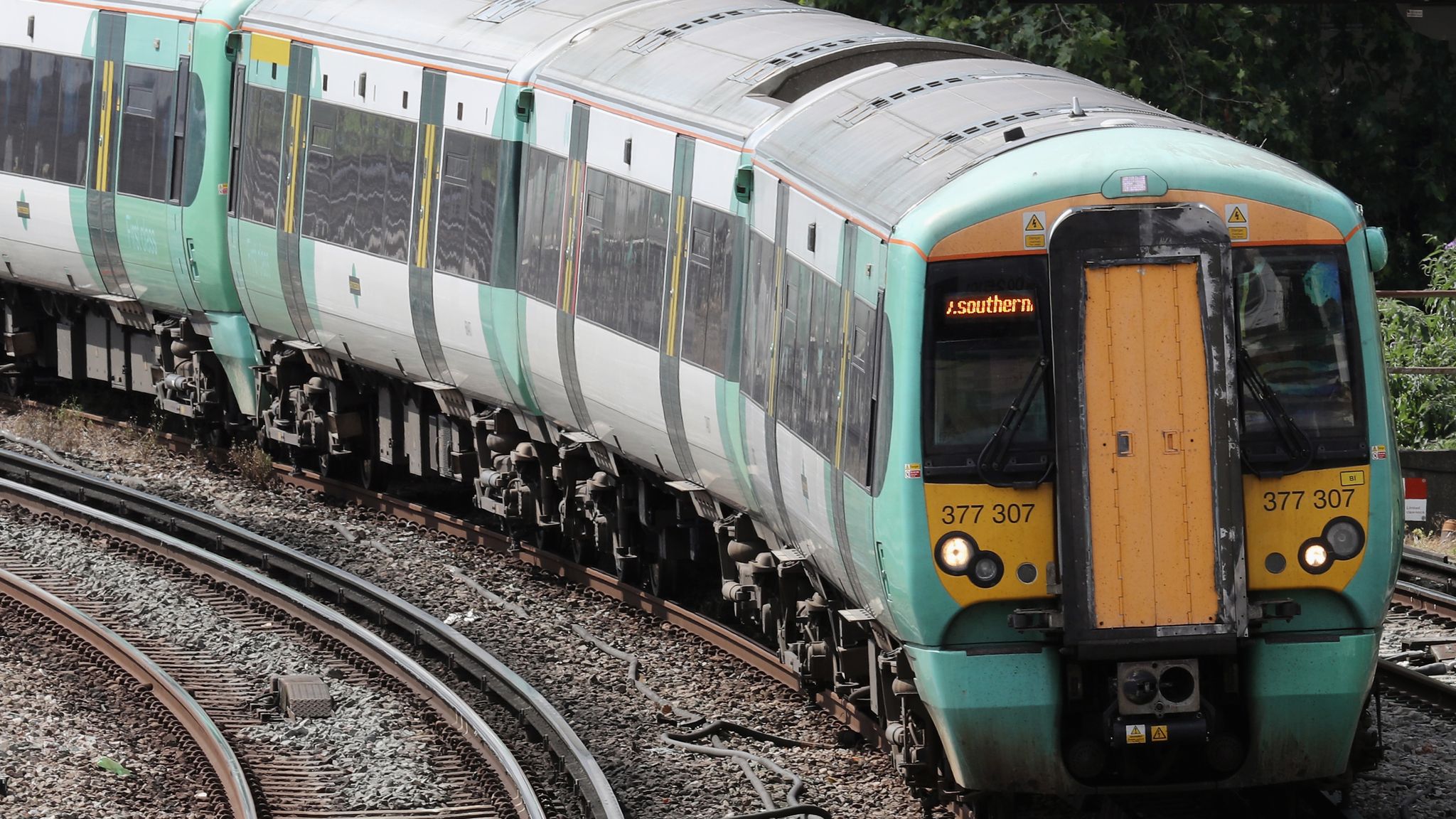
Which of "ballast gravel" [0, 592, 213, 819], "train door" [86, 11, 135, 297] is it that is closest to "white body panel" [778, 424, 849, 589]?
"ballast gravel" [0, 592, 213, 819]

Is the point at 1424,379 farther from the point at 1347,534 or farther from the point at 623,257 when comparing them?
the point at 1347,534

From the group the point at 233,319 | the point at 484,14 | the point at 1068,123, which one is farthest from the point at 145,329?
the point at 1068,123

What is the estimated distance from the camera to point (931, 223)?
27.1 ft

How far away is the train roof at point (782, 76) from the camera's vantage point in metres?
9.08

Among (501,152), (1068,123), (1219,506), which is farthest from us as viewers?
(501,152)

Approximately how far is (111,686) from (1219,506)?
651 cm

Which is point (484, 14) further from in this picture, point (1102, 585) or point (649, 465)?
point (1102, 585)

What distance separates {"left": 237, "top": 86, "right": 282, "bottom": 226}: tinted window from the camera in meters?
16.3

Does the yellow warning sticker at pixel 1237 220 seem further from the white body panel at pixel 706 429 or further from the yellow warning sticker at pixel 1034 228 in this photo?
the white body panel at pixel 706 429

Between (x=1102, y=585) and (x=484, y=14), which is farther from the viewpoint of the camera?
(x=484, y=14)

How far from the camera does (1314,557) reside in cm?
825

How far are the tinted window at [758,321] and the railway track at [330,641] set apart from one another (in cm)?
191

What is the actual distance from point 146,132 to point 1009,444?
11.1m

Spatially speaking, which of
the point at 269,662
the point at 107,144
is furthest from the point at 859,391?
the point at 107,144
